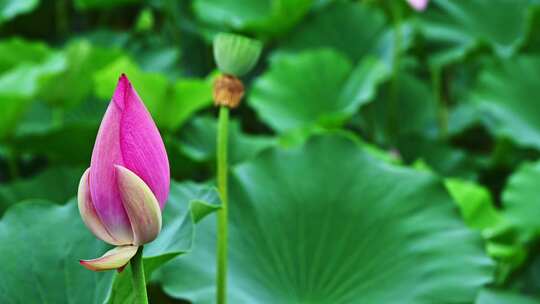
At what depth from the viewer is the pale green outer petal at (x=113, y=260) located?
0.51 metres

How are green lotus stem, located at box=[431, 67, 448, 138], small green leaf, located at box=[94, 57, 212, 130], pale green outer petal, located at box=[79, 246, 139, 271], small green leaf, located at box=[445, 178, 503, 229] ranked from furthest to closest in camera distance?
1. green lotus stem, located at box=[431, 67, 448, 138]
2. small green leaf, located at box=[94, 57, 212, 130]
3. small green leaf, located at box=[445, 178, 503, 229]
4. pale green outer petal, located at box=[79, 246, 139, 271]

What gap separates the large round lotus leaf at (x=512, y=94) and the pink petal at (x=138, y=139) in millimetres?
1228

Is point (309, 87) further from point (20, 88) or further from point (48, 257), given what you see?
point (48, 257)

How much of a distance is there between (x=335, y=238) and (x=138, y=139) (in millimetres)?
511

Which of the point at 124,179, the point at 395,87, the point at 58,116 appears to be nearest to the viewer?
the point at 124,179

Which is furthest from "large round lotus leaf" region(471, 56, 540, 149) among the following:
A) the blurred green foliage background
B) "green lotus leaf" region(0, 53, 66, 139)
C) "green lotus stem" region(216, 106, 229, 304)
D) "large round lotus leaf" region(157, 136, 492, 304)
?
"green lotus stem" region(216, 106, 229, 304)

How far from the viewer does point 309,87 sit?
173 centimetres

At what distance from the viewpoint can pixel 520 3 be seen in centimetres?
200

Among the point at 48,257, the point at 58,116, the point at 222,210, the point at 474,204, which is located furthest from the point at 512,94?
the point at 48,257

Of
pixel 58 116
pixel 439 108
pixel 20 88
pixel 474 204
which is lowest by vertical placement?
pixel 474 204

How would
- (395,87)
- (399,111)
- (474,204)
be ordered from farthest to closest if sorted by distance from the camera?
(399,111)
(395,87)
(474,204)

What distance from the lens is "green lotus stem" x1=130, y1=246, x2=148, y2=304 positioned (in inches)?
21.7

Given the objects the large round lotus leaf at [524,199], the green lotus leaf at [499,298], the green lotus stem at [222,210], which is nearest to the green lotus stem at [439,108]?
the large round lotus leaf at [524,199]

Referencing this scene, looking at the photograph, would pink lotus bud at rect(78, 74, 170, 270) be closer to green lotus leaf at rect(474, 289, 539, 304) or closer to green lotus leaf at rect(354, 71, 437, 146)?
green lotus leaf at rect(474, 289, 539, 304)
